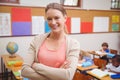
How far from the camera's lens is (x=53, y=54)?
1174 millimetres

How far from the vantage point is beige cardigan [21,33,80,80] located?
1.16 m

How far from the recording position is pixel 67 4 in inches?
200

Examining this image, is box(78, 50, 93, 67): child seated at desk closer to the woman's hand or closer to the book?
the book

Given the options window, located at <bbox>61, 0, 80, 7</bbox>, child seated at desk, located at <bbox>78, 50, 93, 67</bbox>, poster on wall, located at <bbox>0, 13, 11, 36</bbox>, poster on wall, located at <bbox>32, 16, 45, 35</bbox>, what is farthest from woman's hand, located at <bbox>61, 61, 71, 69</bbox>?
window, located at <bbox>61, 0, 80, 7</bbox>

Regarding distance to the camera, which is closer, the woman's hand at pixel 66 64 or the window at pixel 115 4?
the woman's hand at pixel 66 64

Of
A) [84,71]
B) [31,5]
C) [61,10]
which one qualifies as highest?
[31,5]

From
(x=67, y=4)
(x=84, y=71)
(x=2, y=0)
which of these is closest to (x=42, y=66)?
(x=84, y=71)

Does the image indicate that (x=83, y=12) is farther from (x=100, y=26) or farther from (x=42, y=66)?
(x=42, y=66)

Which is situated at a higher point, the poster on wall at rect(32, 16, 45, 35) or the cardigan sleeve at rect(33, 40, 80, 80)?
the poster on wall at rect(32, 16, 45, 35)

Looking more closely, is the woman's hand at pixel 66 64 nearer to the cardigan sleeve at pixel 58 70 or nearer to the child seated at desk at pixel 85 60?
the cardigan sleeve at pixel 58 70

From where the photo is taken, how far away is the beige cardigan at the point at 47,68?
1.16 metres

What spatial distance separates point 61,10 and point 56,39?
Answer: 0.21 metres

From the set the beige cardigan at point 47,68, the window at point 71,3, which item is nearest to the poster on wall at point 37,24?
the window at point 71,3

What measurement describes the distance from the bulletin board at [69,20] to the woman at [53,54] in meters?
3.29
